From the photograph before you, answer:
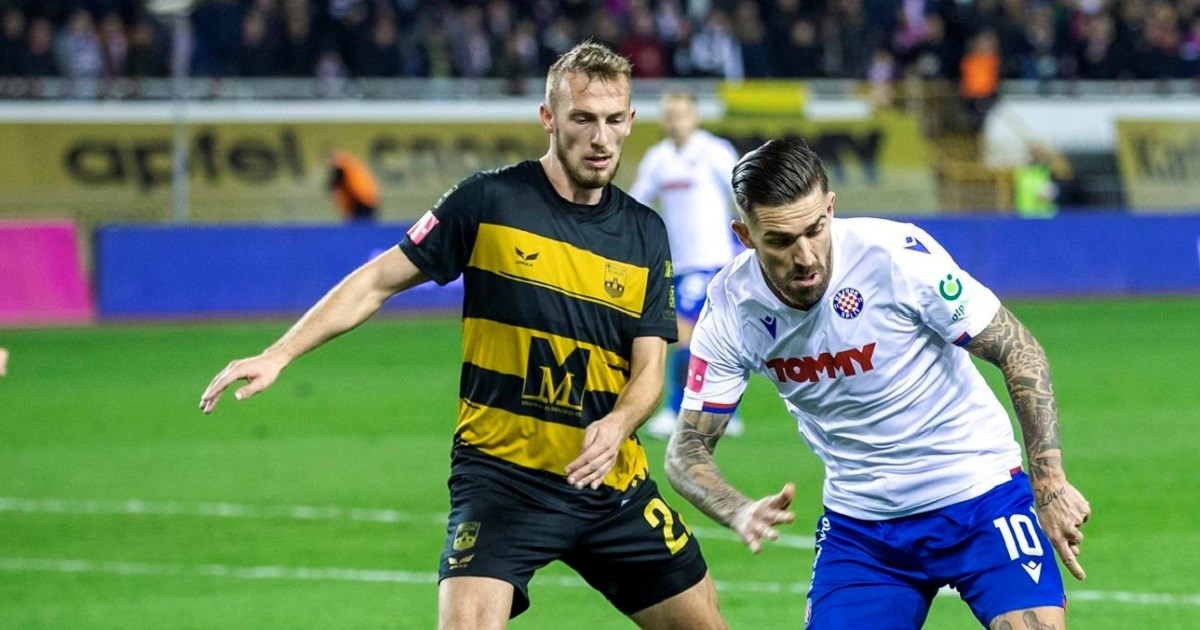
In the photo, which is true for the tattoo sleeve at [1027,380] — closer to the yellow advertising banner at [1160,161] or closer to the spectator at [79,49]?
the spectator at [79,49]

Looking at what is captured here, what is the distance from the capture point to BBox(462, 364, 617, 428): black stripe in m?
6.05

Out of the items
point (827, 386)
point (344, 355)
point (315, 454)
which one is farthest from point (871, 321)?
point (344, 355)

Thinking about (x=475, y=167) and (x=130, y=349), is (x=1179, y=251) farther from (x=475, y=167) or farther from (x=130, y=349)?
(x=130, y=349)

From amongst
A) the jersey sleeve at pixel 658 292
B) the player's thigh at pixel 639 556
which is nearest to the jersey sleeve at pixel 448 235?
the jersey sleeve at pixel 658 292

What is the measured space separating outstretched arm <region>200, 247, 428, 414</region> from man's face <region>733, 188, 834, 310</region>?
3.96 feet

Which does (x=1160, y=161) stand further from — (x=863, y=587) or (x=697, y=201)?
(x=863, y=587)

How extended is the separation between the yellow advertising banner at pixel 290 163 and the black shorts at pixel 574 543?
20.7 m

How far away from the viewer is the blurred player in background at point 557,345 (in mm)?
5969

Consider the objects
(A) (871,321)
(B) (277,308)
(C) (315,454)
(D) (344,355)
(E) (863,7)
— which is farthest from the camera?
(E) (863,7)

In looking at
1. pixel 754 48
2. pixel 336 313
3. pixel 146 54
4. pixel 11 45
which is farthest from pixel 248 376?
pixel 754 48

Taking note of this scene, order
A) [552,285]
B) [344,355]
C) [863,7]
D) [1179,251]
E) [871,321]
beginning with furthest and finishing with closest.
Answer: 1. [863,7]
2. [1179,251]
3. [344,355]
4. [552,285]
5. [871,321]

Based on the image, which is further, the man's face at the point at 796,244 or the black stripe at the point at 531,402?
the black stripe at the point at 531,402

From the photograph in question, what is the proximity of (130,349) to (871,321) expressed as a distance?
16.4 m

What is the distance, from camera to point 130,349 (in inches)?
819
